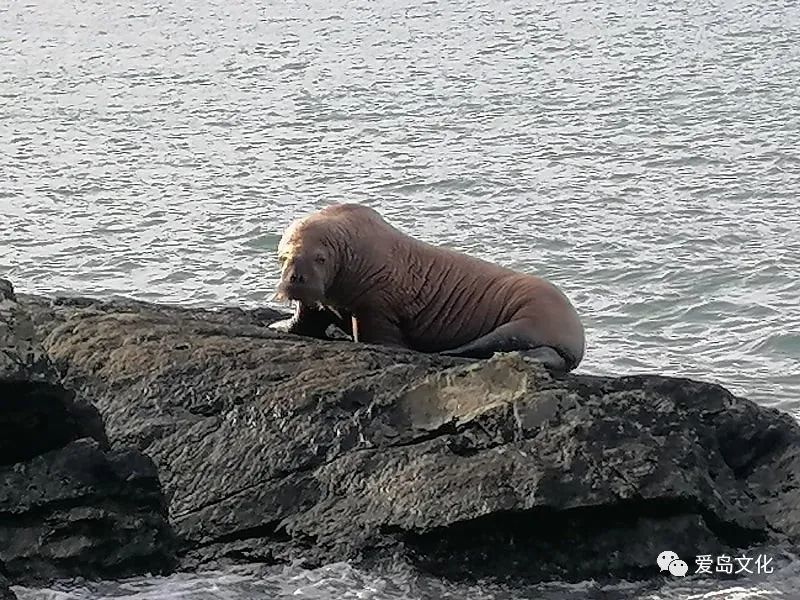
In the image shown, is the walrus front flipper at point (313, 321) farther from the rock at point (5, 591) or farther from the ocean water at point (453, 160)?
the rock at point (5, 591)

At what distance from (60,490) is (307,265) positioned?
231 cm

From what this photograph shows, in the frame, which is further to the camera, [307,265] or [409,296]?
[409,296]

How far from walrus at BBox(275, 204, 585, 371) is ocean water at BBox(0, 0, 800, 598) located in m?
2.10

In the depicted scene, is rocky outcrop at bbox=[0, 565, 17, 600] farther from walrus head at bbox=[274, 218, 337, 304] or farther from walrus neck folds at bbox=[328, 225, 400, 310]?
walrus neck folds at bbox=[328, 225, 400, 310]

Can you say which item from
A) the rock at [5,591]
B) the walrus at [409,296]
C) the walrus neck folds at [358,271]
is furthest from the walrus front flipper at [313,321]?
the rock at [5,591]

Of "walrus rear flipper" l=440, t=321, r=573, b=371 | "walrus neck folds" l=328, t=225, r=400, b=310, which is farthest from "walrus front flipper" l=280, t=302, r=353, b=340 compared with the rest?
"walrus rear flipper" l=440, t=321, r=573, b=371

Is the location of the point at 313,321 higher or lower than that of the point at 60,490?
lower

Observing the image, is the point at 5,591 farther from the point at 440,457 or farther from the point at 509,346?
the point at 509,346

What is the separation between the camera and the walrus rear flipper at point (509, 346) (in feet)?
22.2

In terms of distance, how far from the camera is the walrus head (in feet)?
22.1

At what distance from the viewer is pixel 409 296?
7.12 meters

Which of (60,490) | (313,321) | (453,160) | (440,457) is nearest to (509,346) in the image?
(313,321)

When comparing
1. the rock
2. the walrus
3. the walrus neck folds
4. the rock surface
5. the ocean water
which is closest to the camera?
the rock

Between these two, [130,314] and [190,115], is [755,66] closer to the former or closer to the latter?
[190,115]
